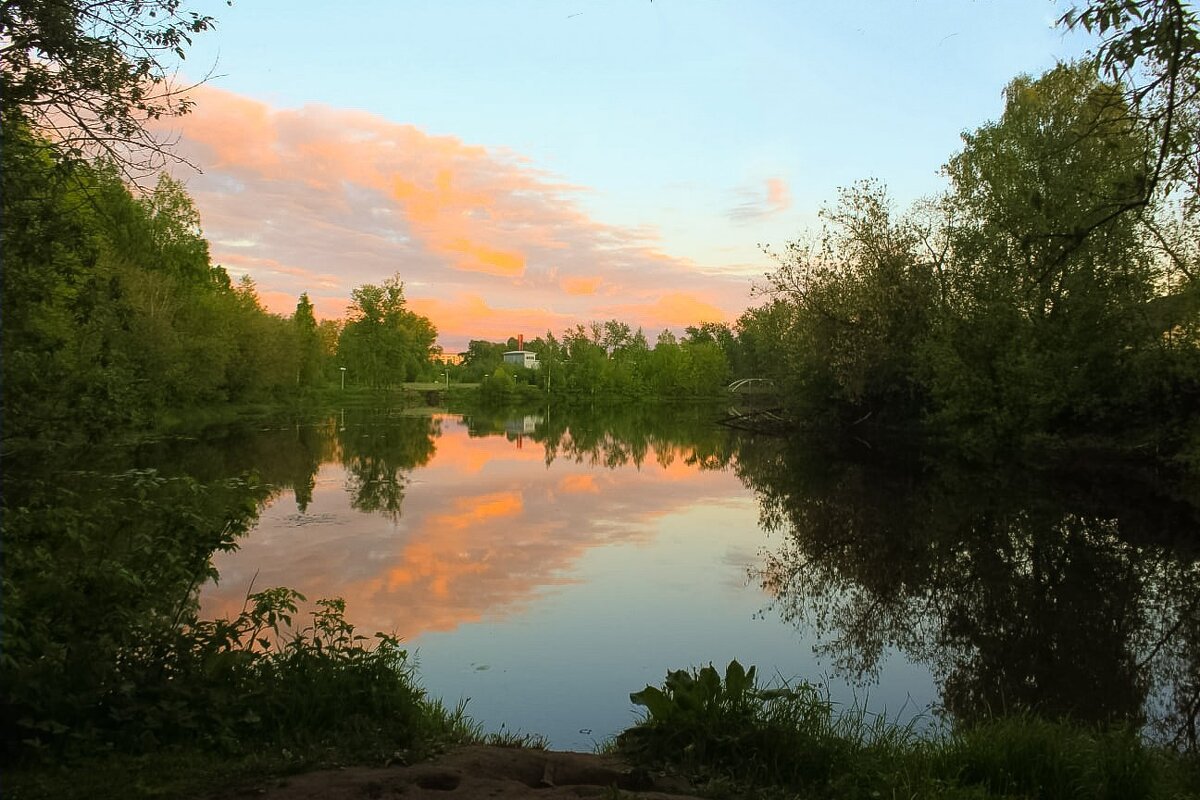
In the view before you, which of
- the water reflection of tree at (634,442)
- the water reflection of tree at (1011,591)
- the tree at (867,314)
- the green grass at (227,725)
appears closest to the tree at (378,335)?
the water reflection of tree at (634,442)

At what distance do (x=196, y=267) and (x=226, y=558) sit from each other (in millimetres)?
38634

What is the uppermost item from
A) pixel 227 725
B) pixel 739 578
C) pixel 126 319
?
pixel 126 319

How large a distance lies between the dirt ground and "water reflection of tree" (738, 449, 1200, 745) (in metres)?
3.88

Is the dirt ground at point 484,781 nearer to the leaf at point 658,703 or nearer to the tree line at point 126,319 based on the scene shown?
the leaf at point 658,703

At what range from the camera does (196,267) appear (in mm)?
46094

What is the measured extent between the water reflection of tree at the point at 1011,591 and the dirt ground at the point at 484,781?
3.88 m

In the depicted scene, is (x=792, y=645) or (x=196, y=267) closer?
(x=792, y=645)

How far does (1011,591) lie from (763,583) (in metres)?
3.32

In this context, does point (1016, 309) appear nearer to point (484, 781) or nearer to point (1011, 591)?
point (1011, 591)

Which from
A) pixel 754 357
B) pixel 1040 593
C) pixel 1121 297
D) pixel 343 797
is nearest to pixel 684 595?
pixel 1040 593

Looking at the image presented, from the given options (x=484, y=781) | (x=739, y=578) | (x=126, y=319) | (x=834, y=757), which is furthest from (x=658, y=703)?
(x=739, y=578)

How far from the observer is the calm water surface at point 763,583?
7969mm

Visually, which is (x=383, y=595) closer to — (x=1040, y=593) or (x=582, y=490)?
(x=1040, y=593)

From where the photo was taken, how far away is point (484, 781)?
4555 mm
